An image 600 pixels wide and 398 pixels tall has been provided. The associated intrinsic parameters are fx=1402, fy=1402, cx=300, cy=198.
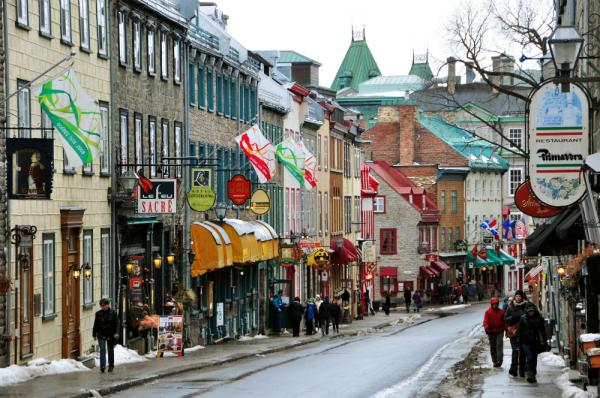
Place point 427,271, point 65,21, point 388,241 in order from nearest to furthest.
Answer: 1. point 65,21
2. point 427,271
3. point 388,241

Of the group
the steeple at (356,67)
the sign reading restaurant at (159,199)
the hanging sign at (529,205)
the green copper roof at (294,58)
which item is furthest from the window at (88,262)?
the steeple at (356,67)

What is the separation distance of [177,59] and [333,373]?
53.5ft

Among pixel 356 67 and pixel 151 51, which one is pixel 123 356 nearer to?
pixel 151 51

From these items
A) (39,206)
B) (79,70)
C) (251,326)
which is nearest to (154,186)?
(79,70)

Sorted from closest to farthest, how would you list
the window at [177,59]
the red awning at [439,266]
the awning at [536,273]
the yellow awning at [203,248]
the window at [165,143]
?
the window at [165,143], the window at [177,59], the yellow awning at [203,248], the awning at [536,273], the red awning at [439,266]

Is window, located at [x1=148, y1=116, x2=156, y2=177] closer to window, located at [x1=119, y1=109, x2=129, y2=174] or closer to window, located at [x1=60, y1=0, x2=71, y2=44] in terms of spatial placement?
window, located at [x1=119, y1=109, x2=129, y2=174]

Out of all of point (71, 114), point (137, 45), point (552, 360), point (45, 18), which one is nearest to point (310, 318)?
point (137, 45)

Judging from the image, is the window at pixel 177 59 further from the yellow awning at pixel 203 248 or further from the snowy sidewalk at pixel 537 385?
the snowy sidewalk at pixel 537 385

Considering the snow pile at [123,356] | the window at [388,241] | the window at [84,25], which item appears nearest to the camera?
the snow pile at [123,356]

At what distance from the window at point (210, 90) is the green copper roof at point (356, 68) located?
119396 millimetres

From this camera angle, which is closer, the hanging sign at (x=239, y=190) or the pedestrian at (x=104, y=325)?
the pedestrian at (x=104, y=325)

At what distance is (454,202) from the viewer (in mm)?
106688

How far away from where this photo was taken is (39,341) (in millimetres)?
29875

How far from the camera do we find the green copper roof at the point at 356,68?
16900 cm
